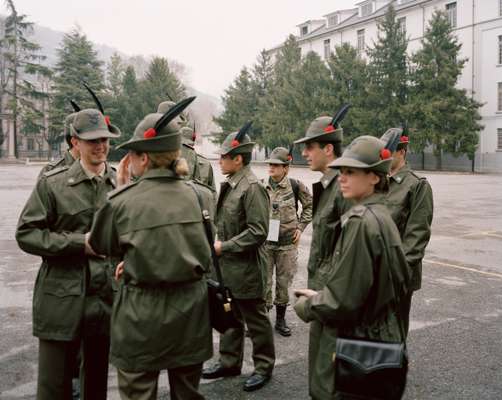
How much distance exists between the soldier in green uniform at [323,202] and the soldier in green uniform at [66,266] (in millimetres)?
1474

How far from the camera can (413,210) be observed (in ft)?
15.5

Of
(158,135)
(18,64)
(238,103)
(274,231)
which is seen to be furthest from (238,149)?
(18,64)

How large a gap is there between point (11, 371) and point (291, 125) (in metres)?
50.7

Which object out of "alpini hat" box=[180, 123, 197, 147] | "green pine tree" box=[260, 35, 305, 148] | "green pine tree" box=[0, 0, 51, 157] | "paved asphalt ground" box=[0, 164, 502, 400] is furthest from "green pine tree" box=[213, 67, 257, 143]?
"alpini hat" box=[180, 123, 197, 147]

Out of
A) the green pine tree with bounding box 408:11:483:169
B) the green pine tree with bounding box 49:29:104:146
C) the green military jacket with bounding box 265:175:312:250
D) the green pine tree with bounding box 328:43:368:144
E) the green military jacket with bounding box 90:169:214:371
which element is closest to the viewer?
the green military jacket with bounding box 90:169:214:371

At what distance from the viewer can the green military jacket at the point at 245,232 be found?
461 cm

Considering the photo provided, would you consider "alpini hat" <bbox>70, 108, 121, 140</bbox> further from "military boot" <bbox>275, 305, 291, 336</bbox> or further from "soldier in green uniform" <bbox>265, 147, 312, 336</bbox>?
"military boot" <bbox>275, 305, 291, 336</bbox>

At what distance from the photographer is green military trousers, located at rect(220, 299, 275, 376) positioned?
473 centimetres

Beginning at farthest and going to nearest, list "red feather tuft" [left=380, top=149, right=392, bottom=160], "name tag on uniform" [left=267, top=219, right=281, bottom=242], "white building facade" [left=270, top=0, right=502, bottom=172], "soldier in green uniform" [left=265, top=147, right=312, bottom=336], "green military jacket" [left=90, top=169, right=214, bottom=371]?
"white building facade" [left=270, top=0, right=502, bottom=172] < "soldier in green uniform" [left=265, top=147, right=312, bottom=336] < "name tag on uniform" [left=267, top=219, right=281, bottom=242] < "red feather tuft" [left=380, top=149, right=392, bottom=160] < "green military jacket" [left=90, top=169, right=214, bottom=371]

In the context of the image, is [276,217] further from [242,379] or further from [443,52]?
[443,52]

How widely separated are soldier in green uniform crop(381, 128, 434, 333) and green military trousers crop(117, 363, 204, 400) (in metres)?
2.16

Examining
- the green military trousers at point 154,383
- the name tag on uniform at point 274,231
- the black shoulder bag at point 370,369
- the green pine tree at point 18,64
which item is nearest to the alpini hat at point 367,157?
the black shoulder bag at point 370,369

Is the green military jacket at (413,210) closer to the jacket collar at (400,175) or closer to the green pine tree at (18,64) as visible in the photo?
the jacket collar at (400,175)

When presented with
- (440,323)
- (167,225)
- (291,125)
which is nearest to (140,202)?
(167,225)
